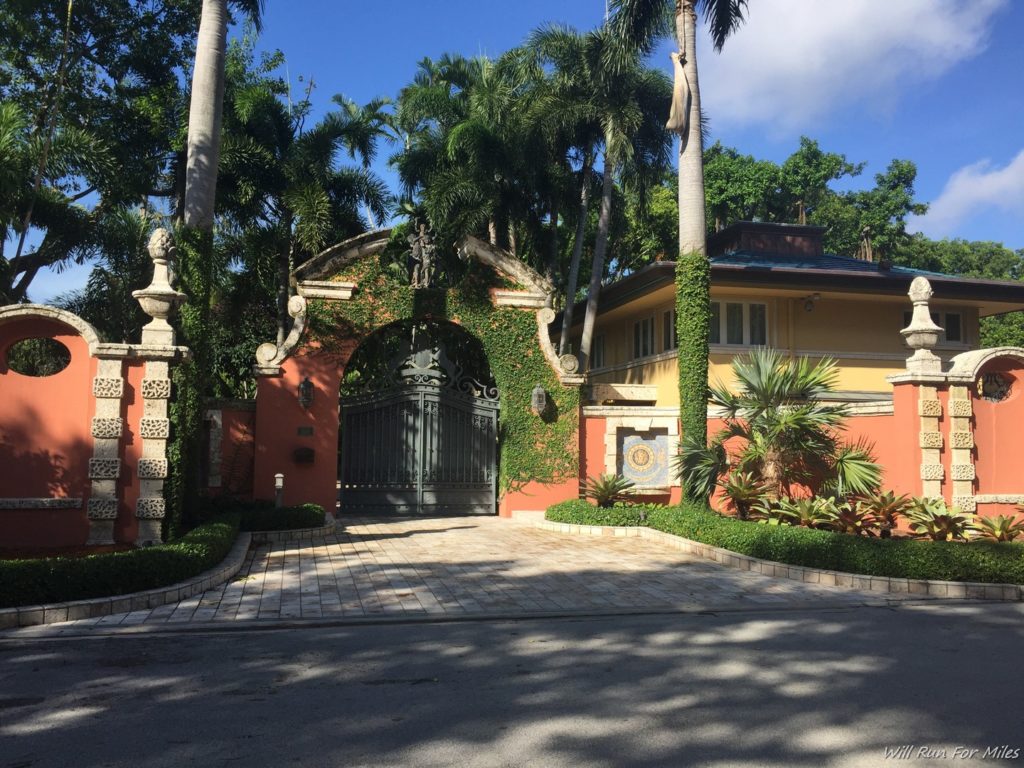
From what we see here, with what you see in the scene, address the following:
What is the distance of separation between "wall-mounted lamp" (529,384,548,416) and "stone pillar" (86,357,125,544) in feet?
26.1

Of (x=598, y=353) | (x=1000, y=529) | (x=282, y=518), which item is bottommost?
(x=282, y=518)

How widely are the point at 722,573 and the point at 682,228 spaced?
258 inches

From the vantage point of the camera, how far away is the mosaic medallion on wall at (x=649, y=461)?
16125 mm

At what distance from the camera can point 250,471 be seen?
14961mm

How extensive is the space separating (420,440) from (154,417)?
658 centimetres

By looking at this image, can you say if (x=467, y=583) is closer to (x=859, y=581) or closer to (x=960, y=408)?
(x=859, y=581)

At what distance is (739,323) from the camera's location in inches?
787

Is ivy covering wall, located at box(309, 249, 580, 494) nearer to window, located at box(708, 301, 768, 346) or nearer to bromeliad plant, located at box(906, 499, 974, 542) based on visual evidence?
window, located at box(708, 301, 768, 346)

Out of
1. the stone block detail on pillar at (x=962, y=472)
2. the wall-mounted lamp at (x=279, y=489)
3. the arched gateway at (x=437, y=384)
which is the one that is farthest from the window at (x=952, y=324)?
the wall-mounted lamp at (x=279, y=489)

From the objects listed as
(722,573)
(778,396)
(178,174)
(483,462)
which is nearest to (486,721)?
(722,573)

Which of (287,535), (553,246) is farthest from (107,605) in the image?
(553,246)

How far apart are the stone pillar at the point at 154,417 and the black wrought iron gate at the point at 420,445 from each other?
5.85 m

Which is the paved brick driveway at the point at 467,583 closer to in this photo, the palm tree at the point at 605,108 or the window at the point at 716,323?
the window at the point at 716,323

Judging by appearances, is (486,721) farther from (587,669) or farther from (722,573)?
(722,573)
